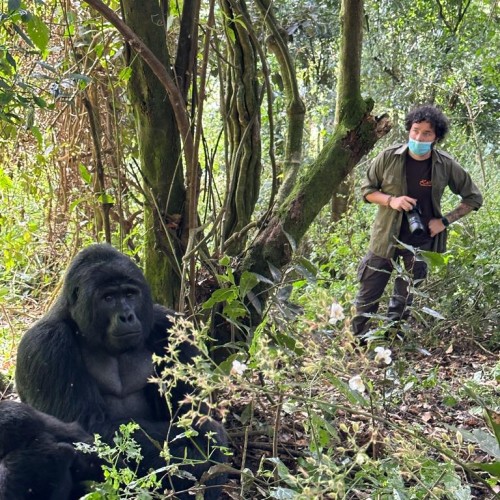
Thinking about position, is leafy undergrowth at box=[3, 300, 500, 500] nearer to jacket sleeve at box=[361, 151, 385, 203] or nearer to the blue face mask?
jacket sleeve at box=[361, 151, 385, 203]

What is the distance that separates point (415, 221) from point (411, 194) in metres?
0.27

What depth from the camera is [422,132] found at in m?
4.77

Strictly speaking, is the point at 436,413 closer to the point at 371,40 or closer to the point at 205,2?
the point at 205,2

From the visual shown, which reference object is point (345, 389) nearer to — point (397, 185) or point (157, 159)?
point (157, 159)

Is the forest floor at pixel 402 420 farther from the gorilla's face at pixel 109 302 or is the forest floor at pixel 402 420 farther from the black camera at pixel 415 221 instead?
the black camera at pixel 415 221

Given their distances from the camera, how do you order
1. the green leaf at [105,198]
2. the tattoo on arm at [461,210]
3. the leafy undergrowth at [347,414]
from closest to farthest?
the leafy undergrowth at [347,414]
the green leaf at [105,198]
the tattoo on arm at [461,210]

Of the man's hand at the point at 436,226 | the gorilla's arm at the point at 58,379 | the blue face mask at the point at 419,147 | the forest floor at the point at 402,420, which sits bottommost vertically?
the forest floor at the point at 402,420

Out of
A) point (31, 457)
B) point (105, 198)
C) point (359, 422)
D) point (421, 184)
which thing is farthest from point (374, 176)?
point (31, 457)

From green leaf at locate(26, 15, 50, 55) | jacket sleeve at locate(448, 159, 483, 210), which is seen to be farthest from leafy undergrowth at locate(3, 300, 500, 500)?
green leaf at locate(26, 15, 50, 55)

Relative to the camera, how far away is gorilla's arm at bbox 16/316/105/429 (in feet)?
8.94

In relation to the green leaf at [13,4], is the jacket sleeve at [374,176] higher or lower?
lower

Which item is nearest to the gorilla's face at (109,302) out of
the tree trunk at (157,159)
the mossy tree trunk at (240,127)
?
the tree trunk at (157,159)

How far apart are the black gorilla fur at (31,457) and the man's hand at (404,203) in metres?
2.90

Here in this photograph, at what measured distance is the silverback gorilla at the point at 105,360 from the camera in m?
2.73
